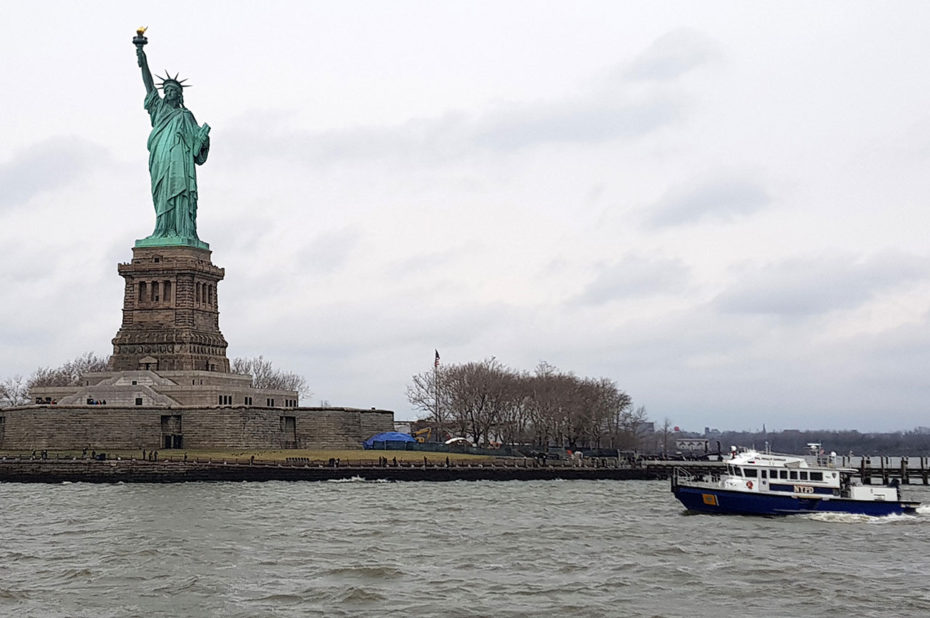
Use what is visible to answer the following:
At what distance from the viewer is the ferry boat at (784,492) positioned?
190ft

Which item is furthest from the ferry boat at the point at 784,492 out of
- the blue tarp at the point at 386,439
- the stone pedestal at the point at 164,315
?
the stone pedestal at the point at 164,315

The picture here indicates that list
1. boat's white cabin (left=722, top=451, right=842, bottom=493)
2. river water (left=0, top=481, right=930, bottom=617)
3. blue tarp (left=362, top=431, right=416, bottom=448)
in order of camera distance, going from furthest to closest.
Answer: blue tarp (left=362, top=431, right=416, bottom=448)
boat's white cabin (left=722, top=451, right=842, bottom=493)
river water (left=0, top=481, right=930, bottom=617)

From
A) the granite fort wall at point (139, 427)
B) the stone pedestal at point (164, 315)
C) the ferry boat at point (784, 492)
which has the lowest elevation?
the ferry boat at point (784, 492)

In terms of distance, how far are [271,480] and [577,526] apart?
107 feet

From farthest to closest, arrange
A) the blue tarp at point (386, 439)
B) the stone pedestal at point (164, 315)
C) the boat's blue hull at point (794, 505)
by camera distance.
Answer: the blue tarp at point (386, 439), the stone pedestal at point (164, 315), the boat's blue hull at point (794, 505)

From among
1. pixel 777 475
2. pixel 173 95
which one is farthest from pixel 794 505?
pixel 173 95

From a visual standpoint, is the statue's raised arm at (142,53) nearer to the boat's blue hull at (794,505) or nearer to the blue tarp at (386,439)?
the blue tarp at (386,439)

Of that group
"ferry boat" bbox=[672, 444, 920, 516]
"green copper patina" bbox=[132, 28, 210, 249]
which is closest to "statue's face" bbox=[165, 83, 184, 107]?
"green copper patina" bbox=[132, 28, 210, 249]

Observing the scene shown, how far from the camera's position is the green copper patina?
320ft

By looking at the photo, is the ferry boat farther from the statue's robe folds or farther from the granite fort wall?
the statue's robe folds

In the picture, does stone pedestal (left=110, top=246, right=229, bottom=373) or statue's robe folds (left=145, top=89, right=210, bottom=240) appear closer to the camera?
stone pedestal (left=110, top=246, right=229, bottom=373)

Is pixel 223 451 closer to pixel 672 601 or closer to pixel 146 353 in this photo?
pixel 146 353

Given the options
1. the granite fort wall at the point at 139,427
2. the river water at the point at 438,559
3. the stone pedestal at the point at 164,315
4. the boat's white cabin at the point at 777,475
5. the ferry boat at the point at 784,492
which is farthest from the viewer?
the stone pedestal at the point at 164,315

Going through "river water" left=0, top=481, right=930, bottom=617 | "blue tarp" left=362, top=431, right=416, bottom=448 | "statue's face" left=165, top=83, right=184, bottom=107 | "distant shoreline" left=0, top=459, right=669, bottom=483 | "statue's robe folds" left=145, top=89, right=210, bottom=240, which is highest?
"statue's face" left=165, top=83, right=184, bottom=107
